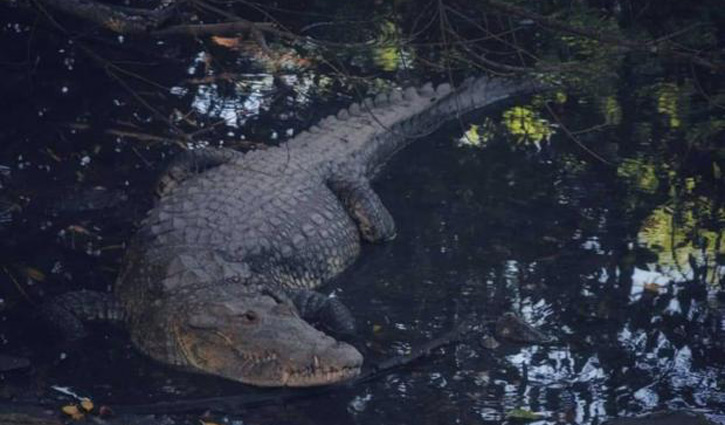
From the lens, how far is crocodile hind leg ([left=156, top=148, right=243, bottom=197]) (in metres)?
7.39

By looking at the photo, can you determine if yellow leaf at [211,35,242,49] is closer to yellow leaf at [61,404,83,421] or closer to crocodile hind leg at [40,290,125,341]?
crocodile hind leg at [40,290,125,341]

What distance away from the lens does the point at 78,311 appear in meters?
5.98

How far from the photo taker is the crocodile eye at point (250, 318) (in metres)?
5.51

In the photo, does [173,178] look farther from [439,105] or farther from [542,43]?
[542,43]

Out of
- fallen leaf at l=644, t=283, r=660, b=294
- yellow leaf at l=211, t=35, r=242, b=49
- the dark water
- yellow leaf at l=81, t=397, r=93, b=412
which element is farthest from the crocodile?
yellow leaf at l=211, t=35, r=242, b=49

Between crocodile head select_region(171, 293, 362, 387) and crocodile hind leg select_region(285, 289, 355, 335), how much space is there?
0.31m

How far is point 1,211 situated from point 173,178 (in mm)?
1084

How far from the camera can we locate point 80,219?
23.7ft

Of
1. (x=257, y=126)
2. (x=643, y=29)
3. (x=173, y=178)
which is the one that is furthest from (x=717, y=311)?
(x=643, y=29)

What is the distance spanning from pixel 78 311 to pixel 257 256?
39.7 inches

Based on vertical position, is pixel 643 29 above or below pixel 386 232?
above

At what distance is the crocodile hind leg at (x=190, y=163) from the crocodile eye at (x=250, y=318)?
6.57 ft

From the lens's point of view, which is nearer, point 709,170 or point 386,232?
point 386,232

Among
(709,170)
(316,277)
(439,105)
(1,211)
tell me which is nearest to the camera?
(316,277)
